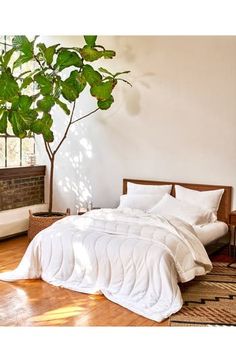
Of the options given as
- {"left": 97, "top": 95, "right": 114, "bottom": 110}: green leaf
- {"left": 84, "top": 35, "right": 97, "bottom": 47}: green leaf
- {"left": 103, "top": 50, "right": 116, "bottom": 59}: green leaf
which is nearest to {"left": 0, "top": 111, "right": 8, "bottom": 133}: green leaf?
{"left": 97, "top": 95, "right": 114, "bottom": 110}: green leaf

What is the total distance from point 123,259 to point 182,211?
1711mm

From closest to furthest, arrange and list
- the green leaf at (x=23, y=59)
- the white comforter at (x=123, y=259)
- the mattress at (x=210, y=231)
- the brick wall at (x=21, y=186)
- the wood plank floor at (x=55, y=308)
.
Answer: the wood plank floor at (x=55, y=308) → the white comforter at (x=123, y=259) → the mattress at (x=210, y=231) → the green leaf at (x=23, y=59) → the brick wall at (x=21, y=186)

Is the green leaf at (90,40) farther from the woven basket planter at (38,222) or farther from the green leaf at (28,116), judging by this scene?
the woven basket planter at (38,222)

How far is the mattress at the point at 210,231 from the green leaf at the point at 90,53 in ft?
8.33

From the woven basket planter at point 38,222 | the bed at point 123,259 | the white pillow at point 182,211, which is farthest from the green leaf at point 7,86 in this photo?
the white pillow at point 182,211

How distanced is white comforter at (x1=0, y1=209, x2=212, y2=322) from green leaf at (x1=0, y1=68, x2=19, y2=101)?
1971 millimetres

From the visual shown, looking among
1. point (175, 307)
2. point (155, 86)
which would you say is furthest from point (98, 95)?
point (175, 307)

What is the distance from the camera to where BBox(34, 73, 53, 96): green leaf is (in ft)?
19.7

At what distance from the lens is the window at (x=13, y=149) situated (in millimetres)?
6801

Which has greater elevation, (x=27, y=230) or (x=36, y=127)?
(x=36, y=127)

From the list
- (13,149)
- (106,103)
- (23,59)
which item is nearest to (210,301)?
(106,103)

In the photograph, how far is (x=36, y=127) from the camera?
6.15 m
